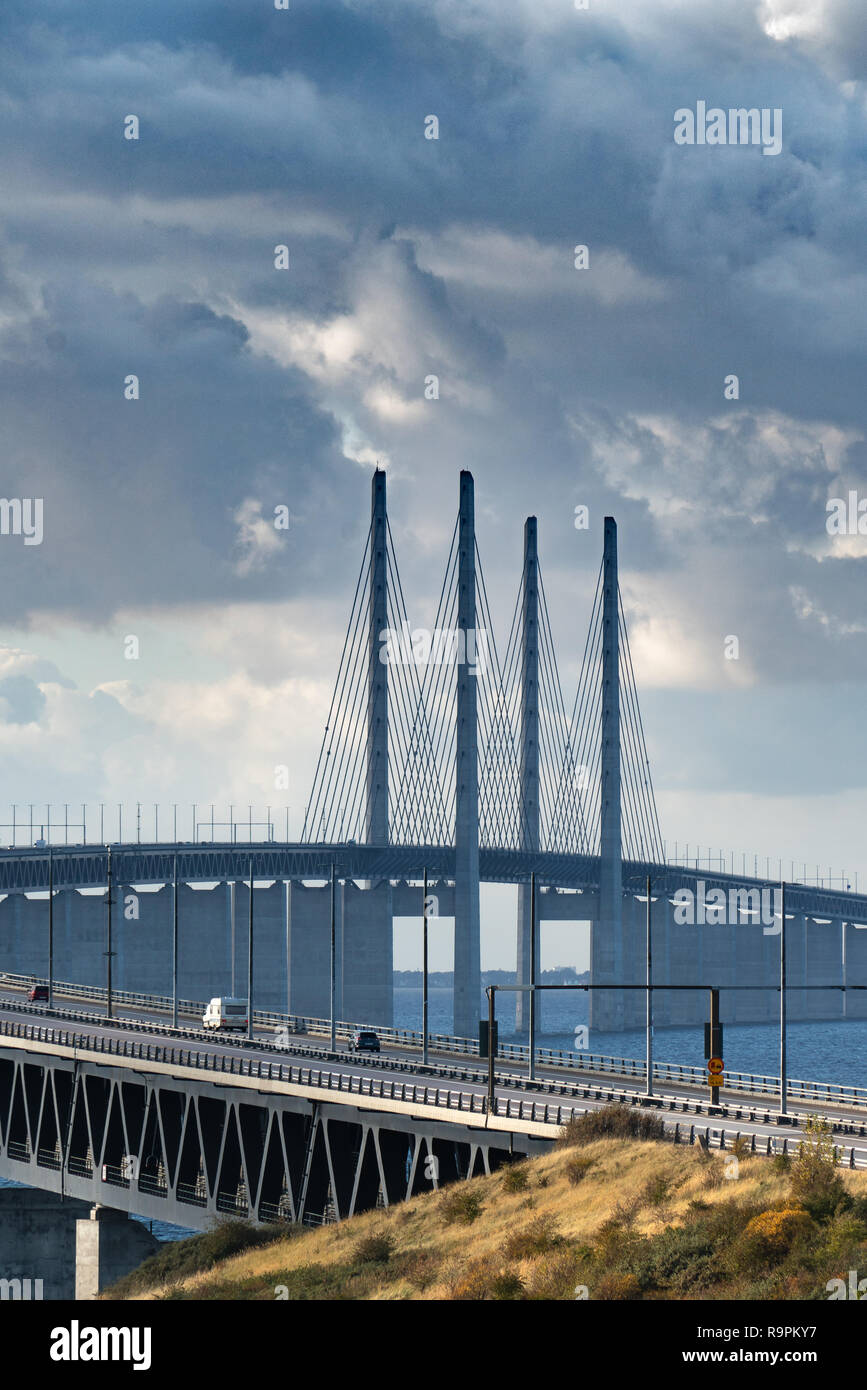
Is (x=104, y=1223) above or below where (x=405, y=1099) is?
below

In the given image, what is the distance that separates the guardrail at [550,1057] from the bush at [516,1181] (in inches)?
546

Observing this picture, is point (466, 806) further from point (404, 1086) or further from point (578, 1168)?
point (578, 1168)

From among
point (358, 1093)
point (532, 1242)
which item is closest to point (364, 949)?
point (358, 1093)

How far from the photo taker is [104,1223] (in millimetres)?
75125

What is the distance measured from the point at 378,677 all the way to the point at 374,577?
10455mm

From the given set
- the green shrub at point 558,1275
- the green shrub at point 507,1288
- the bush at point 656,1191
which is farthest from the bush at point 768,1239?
the bush at point 656,1191

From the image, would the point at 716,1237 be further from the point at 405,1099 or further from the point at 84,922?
the point at 84,922

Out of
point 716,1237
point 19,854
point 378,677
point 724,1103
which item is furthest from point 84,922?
point 716,1237

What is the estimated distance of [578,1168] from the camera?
51750mm

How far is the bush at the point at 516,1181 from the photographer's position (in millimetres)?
52656

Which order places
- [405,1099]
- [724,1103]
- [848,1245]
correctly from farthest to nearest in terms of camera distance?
[724,1103] → [405,1099] → [848,1245]

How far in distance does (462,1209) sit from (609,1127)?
501 cm

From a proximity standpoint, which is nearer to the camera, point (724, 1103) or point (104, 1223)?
point (724, 1103)

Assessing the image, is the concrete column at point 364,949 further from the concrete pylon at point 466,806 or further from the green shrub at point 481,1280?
the green shrub at point 481,1280
